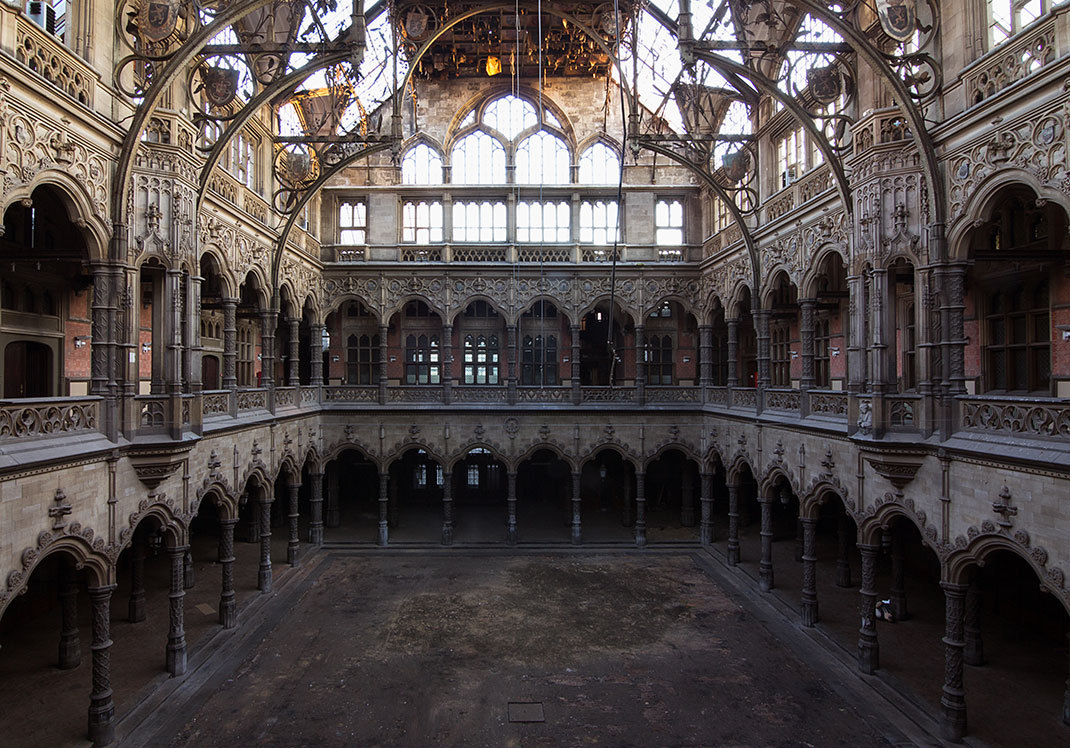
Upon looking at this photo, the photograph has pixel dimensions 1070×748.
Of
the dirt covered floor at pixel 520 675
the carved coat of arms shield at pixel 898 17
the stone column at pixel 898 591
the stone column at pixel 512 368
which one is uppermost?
the carved coat of arms shield at pixel 898 17

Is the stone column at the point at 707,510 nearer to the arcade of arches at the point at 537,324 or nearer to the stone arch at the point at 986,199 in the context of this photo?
the arcade of arches at the point at 537,324

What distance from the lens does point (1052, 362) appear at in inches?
508

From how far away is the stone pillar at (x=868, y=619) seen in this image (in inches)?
546

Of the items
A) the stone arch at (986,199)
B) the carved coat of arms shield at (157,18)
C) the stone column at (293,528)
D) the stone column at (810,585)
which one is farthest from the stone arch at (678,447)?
the carved coat of arms shield at (157,18)

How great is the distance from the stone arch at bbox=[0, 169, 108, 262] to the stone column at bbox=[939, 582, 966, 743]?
17.0 m

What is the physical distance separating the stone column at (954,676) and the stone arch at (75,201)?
17.0 m

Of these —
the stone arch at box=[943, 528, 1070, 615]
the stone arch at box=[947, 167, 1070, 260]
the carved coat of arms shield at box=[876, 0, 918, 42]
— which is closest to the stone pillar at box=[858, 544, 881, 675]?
the stone arch at box=[943, 528, 1070, 615]

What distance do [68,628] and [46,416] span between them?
6.35 m

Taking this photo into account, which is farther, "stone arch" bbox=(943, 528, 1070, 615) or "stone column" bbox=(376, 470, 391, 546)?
"stone column" bbox=(376, 470, 391, 546)

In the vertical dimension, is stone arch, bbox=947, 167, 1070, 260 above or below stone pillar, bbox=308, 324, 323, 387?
above

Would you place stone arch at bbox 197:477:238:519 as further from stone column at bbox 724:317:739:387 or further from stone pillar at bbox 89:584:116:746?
stone column at bbox 724:317:739:387

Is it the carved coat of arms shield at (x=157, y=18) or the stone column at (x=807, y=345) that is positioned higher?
the carved coat of arms shield at (x=157, y=18)

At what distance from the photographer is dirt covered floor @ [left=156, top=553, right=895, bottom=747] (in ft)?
38.9

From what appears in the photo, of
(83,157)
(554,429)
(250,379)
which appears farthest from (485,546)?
(83,157)
